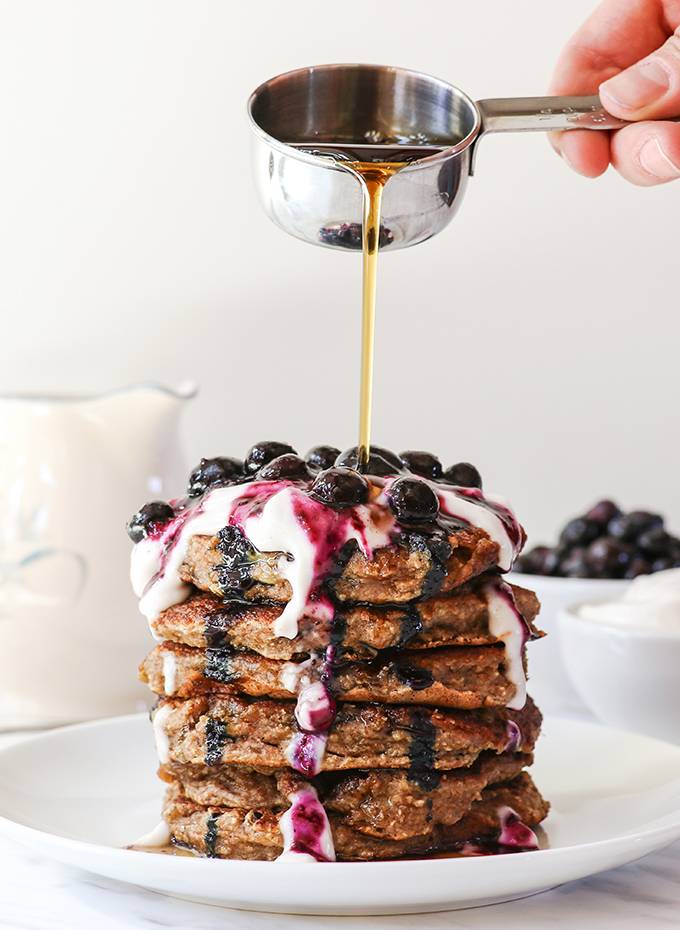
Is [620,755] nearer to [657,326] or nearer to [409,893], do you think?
[409,893]

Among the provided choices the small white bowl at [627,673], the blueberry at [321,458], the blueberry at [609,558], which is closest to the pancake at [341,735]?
the blueberry at [321,458]

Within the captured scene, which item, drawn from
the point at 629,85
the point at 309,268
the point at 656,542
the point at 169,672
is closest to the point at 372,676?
the point at 169,672

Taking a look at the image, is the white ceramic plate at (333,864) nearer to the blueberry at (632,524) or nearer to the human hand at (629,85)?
the blueberry at (632,524)

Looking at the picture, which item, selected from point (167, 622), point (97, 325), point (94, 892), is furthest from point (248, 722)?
point (97, 325)

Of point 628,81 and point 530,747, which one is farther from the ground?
point 628,81

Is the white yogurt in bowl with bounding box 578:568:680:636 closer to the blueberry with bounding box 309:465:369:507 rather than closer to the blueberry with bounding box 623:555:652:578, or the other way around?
the blueberry with bounding box 623:555:652:578

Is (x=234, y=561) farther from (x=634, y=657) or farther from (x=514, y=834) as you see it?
(x=634, y=657)
